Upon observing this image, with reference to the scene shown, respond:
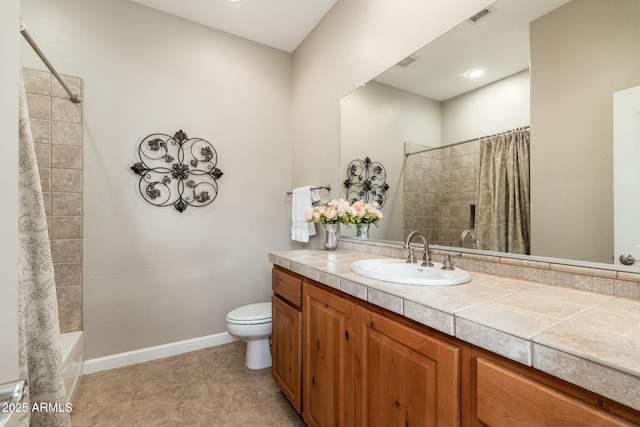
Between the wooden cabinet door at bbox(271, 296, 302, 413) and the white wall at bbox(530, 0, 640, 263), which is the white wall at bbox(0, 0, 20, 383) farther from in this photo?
the white wall at bbox(530, 0, 640, 263)

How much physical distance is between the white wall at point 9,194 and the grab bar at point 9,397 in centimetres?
8

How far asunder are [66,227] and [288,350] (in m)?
1.74

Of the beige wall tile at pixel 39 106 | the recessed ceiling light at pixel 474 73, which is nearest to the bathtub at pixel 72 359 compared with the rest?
the beige wall tile at pixel 39 106

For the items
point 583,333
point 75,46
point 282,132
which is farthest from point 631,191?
point 75,46

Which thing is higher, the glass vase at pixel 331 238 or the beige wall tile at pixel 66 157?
the beige wall tile at pixel 66 157

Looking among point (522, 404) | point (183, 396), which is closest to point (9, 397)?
point (522, 404)

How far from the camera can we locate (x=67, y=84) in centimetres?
193

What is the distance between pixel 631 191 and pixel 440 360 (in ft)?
2.63

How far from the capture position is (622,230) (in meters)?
0.89

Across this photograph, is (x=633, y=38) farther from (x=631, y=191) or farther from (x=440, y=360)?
(x=440, y=360)

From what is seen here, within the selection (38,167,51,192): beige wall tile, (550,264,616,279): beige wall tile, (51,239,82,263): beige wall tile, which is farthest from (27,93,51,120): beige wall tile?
(550,264,616,279): beige wall tile

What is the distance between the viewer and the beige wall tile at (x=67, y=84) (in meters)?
1.90

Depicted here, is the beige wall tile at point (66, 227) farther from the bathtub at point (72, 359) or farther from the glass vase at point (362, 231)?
the glass vase at point (362, 231)

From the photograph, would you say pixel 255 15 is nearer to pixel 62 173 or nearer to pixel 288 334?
pixel 62 173
